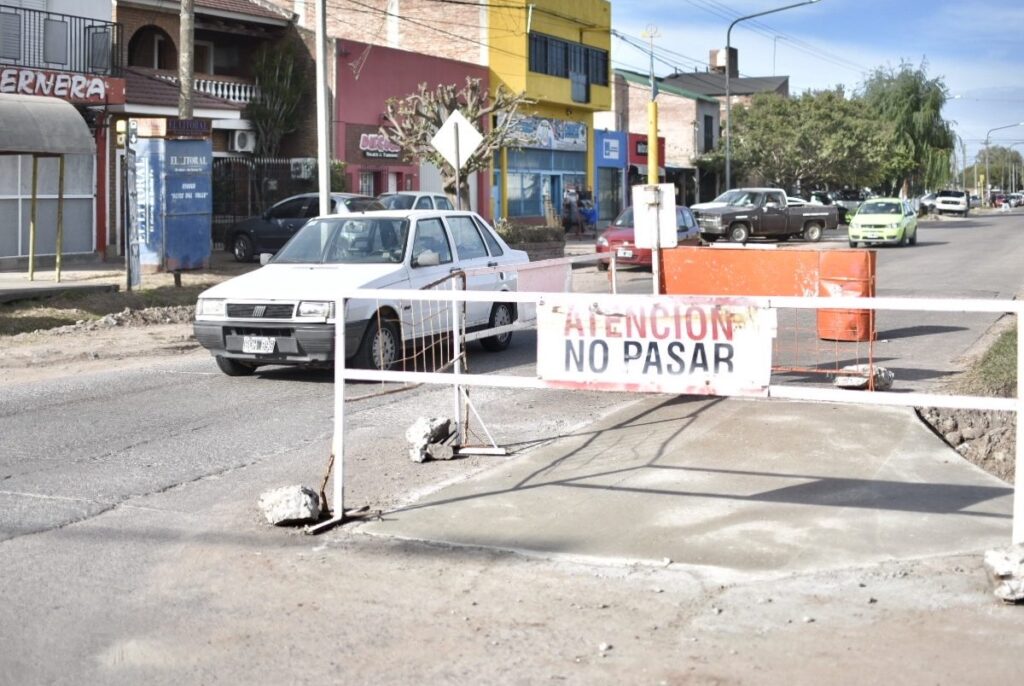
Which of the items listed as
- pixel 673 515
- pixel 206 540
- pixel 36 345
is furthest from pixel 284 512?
pixel 36 345

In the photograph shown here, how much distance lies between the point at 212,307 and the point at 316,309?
4.04 feet

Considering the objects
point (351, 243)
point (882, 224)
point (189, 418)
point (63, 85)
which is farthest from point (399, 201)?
point (882, 224)

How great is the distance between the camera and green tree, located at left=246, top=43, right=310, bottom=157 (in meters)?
36.6

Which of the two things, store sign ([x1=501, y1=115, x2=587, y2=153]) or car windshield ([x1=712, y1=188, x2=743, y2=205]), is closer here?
car windshield ([x1=712, y1=188, x2=743, y2=205])

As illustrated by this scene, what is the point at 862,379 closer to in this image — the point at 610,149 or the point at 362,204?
the point at 362,204

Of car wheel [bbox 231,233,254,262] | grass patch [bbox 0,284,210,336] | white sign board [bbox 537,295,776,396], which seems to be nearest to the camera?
white sign board [bbox 537,295,776,396]

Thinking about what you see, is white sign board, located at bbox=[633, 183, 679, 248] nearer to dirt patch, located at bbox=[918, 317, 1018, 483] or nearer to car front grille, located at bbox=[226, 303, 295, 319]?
dirt patch, located at bbox=[918, 317, 1018, 483]

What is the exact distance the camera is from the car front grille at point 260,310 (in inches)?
458

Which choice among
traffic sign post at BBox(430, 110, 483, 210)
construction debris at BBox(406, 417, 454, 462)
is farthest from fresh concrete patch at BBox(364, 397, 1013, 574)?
traffic sign post at BBox(430, 110, 483, 210)

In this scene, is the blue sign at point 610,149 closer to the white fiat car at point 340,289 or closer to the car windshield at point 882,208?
the car windshield at point 882,208

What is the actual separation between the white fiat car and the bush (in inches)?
603

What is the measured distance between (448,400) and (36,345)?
6.76 metres

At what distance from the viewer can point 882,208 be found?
133 feet

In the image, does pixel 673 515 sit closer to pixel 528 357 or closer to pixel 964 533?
pixel 964 533
